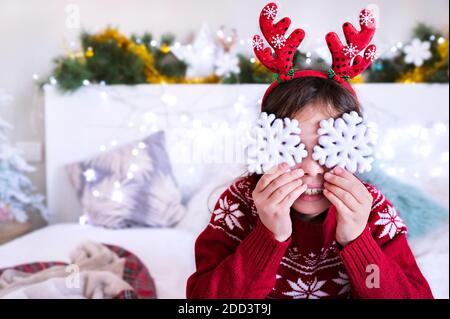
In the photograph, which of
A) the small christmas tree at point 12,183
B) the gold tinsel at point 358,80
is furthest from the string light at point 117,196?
the gold tinsel at point 358,80

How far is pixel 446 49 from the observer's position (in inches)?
69.9

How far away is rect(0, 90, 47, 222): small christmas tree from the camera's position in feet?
5.50

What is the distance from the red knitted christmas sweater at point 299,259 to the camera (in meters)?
0.64

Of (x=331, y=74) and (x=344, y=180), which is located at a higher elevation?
(x=331, y=74)

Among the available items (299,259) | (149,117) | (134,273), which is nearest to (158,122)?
(149,117)

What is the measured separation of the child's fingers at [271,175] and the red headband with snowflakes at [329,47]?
0.47 feet

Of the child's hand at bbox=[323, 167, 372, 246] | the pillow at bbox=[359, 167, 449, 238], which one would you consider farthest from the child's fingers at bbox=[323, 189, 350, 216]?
the pillow at bbox=[359, 167, 449, 238]

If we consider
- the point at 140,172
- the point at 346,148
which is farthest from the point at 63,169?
the point at 346,148

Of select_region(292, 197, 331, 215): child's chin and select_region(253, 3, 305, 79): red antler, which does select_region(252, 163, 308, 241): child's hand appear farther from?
select_region(253, 3, 305, 79): red antler

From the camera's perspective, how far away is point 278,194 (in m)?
0.60

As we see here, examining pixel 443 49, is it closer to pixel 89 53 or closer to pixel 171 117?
pixel 171 117

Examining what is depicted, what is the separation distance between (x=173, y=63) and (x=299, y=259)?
51.1 inches

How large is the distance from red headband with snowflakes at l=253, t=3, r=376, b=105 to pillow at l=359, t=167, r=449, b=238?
0.81m
